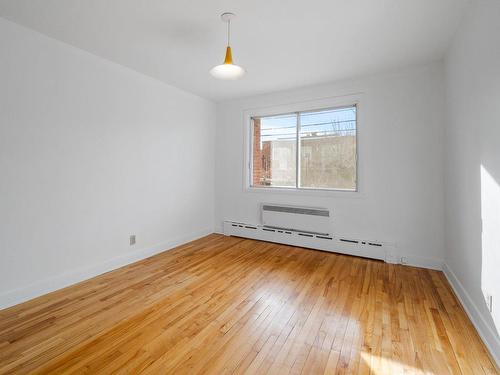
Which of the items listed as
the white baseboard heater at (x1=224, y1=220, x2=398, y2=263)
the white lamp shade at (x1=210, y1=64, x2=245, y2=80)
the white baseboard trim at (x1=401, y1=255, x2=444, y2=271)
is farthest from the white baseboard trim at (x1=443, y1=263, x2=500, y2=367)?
the white lamp shade at (x1=210, y1=64, x2=245, y2=80)

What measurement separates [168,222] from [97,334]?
2.17 meters

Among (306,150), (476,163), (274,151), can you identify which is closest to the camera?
(476,163)

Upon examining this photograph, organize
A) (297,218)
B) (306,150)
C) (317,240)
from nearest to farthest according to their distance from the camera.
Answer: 1. (317,240)
2. (297,218)
3. (306,150)

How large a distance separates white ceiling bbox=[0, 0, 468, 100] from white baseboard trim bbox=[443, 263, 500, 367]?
8.49ft

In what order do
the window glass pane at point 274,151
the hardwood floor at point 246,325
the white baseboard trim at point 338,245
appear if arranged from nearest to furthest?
the hardwood floor at point 246,325 < the white baseboard trim at point 338,245 < the window glass pane at point 274,151

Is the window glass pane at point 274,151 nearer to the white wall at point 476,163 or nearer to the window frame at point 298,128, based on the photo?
the window frame at point 298,128

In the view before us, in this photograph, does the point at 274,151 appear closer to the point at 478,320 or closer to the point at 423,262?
the point at 423,262

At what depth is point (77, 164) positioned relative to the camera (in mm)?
2766

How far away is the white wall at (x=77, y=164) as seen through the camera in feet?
7.53

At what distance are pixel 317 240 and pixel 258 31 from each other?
306 centimetres

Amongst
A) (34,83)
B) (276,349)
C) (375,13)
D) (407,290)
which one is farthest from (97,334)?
(375,13)

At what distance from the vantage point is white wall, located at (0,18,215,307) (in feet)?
7.53

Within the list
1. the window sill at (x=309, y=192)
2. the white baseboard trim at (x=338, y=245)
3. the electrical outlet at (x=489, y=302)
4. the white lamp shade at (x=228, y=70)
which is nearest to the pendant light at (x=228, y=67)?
the white lamp shade at (x=228, y=70)

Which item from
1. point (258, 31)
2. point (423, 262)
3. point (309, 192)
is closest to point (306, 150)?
point (309, 192)
